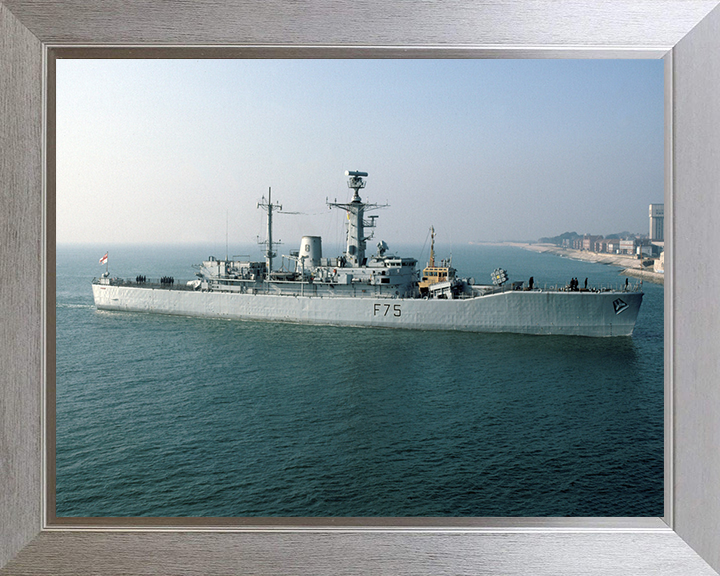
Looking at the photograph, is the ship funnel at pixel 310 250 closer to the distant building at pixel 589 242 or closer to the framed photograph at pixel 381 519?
the distant building at pixel 589 242

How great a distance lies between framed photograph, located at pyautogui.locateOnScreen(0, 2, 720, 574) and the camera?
5.00 feet

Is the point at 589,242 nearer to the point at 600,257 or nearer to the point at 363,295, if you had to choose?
the point at 600,257

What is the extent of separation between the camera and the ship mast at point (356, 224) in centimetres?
1016

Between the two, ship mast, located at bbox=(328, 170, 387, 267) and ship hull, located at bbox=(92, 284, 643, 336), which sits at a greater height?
ship mast, located at bbox=(328, 170, 387, 267)

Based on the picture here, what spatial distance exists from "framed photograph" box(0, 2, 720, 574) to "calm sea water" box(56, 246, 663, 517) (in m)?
1.34

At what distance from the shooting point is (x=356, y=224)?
1045 centimetres

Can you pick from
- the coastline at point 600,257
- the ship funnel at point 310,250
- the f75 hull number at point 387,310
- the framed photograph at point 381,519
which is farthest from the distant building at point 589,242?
the ship funnel at point 310,250

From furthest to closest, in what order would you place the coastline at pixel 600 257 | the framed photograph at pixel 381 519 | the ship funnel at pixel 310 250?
the ship funnel at pixel 310 250 < the coastline at pixel 600 257 < the framed photograph at pixel 381 519

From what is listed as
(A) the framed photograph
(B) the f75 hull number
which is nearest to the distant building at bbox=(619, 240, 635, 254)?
(B) the f75 hull number

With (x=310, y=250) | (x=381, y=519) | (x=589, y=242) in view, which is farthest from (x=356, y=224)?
(x=381, y=519)

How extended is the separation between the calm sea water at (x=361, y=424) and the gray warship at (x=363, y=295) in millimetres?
359

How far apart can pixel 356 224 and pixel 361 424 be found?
19.5 ft

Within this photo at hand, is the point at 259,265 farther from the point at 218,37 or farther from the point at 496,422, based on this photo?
the point at 218,37

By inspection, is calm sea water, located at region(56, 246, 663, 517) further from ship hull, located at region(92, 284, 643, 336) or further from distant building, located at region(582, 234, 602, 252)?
distant building, located at region(582, 234, 602, 252)
